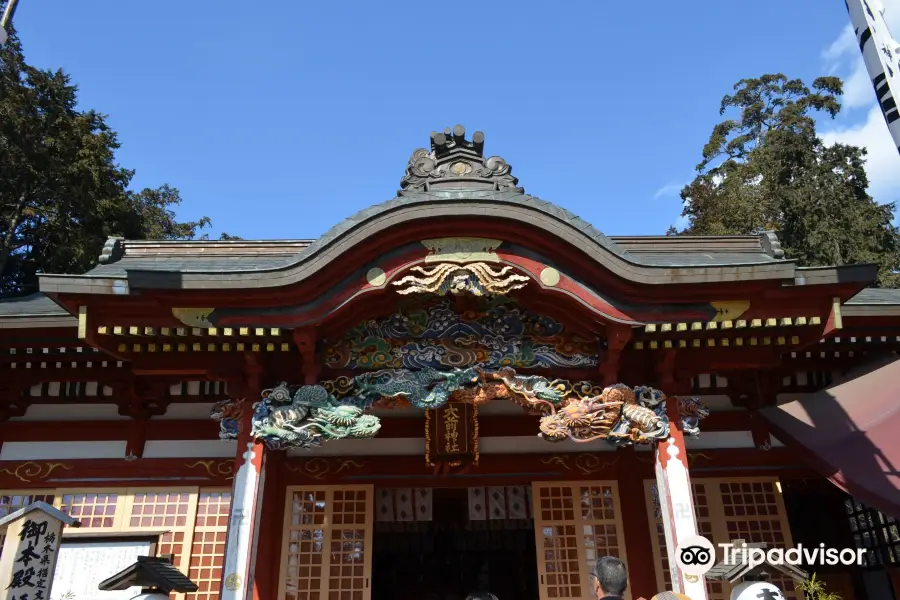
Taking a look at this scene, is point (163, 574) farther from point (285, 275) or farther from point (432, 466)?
point (432, 466)

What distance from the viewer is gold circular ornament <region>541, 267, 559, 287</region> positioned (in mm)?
6504

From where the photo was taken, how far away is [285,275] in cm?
631

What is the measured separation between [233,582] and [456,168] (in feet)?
15.7

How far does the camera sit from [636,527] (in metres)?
7.83

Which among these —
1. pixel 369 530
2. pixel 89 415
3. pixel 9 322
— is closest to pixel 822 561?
pixel 369 530

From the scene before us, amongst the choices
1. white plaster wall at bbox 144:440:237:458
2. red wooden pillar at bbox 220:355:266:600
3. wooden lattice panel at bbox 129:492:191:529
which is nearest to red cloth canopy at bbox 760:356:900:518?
red wooden pillar at bbox 220:355:266:600

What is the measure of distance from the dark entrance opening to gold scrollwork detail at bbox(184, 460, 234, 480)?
14.1ft

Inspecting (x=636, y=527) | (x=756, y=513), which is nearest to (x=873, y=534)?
(x=756, y=513)

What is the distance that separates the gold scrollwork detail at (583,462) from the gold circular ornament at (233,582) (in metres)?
3.88

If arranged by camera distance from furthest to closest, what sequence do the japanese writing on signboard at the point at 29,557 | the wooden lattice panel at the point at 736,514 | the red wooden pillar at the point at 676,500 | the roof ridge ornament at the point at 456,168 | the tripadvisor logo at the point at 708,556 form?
the wooden lattice panel at the point at 736,514
the roof ridge ornament at the point at 456,168
the red wooden pillar at the point at 676,500
the tripadvisor logo at the point at 708,556
the japanese writing on signboard at the point at 29,557

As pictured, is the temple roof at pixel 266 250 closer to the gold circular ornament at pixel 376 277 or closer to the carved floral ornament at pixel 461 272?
the gold circular ornament at pixel 376 277

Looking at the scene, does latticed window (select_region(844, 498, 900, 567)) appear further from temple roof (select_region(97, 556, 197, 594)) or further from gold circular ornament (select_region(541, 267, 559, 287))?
temple roof (select_region(97, 556, 197, 594))

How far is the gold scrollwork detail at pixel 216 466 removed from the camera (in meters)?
7.94

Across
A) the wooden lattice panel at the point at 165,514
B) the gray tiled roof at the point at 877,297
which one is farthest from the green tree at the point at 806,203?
the wooden lattice panel at the point at 165,514
